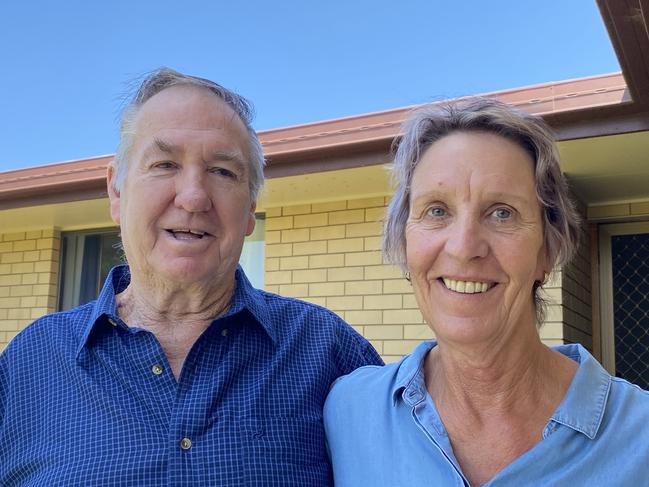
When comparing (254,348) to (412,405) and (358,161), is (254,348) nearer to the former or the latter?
(412,405)

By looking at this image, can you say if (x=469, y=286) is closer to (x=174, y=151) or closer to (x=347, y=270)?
(x=174, y=151)

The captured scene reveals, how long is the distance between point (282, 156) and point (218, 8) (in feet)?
63.5

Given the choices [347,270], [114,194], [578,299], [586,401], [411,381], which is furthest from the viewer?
[347,270]

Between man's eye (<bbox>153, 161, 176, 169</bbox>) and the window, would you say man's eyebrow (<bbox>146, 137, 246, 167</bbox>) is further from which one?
the window

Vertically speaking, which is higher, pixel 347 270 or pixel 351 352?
pixel 347 270

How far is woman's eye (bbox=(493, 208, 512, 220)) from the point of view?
1.89 meters

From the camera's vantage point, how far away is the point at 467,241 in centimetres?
184

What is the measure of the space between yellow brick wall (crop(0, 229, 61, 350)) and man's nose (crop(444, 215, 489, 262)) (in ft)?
22.1

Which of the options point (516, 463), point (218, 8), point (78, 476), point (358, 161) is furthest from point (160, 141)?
point (218, 8)

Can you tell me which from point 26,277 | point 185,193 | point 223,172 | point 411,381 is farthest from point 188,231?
point 26,277

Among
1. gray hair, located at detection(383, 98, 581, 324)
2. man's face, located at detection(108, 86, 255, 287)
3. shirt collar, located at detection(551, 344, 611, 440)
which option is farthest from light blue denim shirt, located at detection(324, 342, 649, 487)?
man's face, located at detection(108, 86, 255, 287)

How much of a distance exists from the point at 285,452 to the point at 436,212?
0.83 meters

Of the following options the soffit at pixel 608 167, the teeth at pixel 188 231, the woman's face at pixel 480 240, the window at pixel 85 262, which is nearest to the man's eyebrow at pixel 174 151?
the teeth at pixel 188 231

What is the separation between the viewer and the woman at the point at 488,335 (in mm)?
1820
